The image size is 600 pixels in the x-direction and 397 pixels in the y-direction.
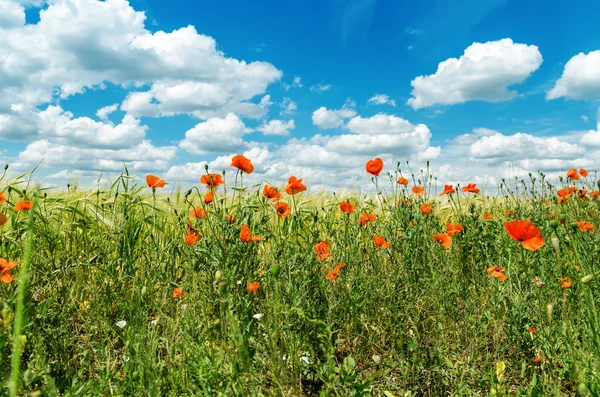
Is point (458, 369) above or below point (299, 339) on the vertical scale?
below

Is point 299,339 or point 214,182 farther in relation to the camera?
point 214,182

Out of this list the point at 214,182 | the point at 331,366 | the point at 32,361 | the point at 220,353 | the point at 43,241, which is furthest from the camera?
the point at 43,241

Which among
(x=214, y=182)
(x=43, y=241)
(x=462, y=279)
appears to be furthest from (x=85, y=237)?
(x=462, y=279)

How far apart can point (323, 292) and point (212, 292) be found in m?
0.62

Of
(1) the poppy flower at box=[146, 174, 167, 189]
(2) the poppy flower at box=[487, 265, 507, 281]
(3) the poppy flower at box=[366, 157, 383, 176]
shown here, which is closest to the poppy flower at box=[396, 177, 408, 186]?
(3) the poppy flower at box=[366, 157, 383, 176]

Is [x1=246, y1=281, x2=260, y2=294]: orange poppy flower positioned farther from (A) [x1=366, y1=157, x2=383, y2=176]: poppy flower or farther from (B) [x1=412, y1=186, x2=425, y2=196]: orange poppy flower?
(B) [x1=412, y1=186, x2=425, y2=196]: orange poppy flower

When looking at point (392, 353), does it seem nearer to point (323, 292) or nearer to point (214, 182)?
point (323, 292)

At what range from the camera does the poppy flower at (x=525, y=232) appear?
2137 mm

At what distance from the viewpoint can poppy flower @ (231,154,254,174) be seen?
2801 millimetres

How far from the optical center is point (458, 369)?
85.4 inches

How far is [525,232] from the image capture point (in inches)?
85.6

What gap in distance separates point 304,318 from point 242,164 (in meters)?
1.07

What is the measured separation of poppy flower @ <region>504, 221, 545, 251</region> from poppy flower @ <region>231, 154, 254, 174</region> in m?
1.48

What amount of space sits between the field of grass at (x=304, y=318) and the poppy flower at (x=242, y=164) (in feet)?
0.96
